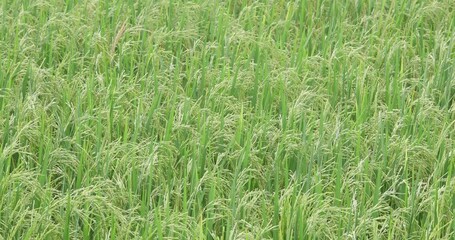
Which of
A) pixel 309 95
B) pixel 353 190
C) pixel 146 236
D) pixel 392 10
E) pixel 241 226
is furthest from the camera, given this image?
pixel 392 10

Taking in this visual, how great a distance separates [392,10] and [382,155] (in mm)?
1627

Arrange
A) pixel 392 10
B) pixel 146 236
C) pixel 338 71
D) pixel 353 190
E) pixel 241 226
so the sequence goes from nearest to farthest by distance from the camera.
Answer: pixel 146 236, pixel 241 226, pixel 353 190, pixel 338 71, pixel 392 10

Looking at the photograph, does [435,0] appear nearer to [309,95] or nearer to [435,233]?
[309,95]

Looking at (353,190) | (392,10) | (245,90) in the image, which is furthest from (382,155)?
(392,10)

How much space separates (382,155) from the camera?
312 cm

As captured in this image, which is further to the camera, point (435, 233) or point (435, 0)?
point (435, 0)

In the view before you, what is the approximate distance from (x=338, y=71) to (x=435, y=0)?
1.03m

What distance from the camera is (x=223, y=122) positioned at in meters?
3.25

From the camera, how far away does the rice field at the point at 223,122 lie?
9.02 feet

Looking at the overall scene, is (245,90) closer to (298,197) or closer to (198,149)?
(198,149)

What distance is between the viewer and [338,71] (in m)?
3.86

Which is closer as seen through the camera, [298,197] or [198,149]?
[298,197]

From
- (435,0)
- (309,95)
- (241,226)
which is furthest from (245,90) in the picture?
(435,0)

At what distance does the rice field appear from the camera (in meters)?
2.75
